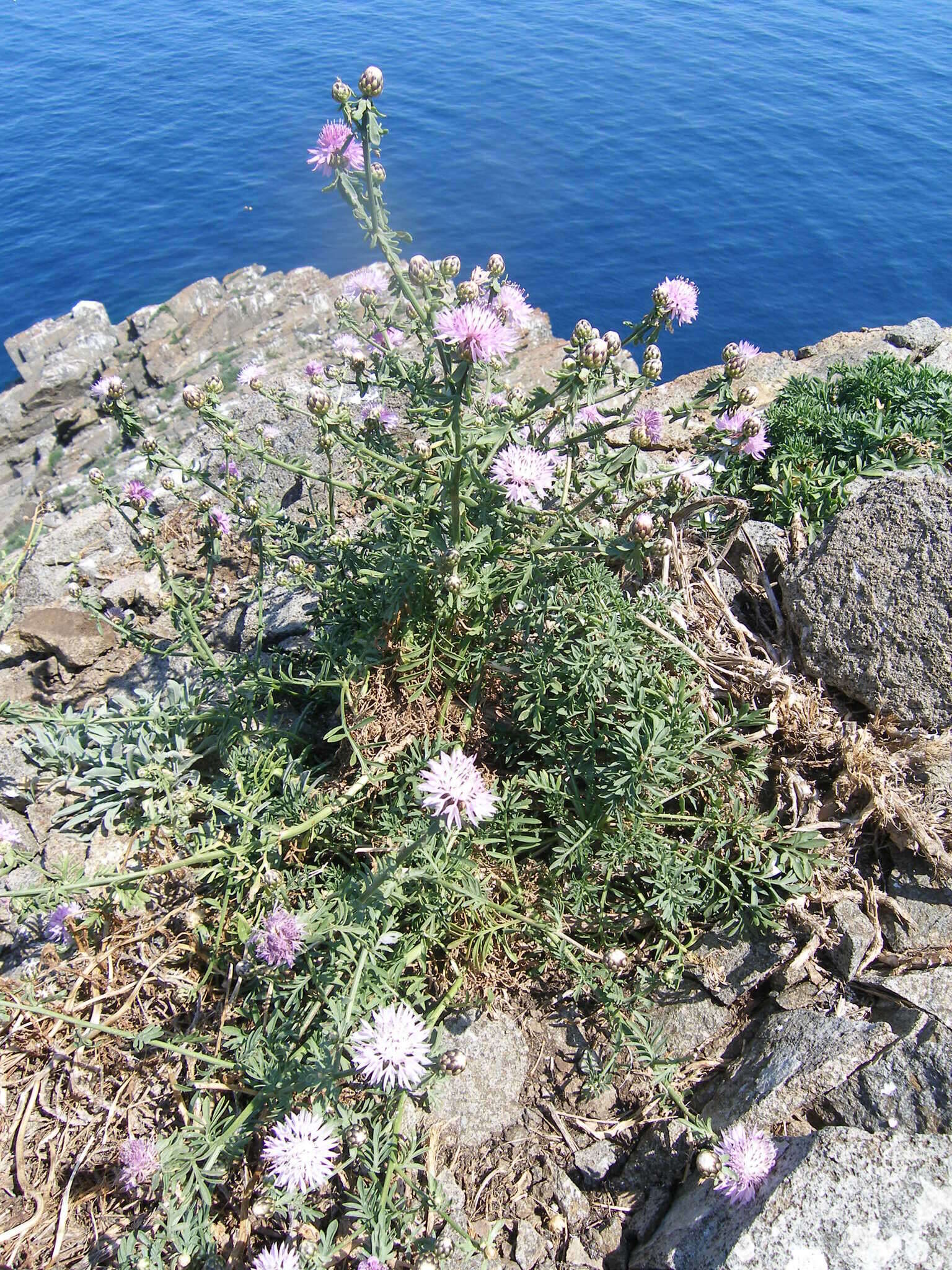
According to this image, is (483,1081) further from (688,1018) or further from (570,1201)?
(688,1018)

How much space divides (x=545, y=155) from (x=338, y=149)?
2217 cm

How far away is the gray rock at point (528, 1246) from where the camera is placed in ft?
9.07

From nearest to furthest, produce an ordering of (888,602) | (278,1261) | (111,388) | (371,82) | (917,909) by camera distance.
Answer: (278,1261) < (371,82) < (917,909) < (888,602) < (111,388)

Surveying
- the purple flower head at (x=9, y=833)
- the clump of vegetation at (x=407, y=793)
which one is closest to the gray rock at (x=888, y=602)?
the clump of vegetation at (x=407, y=793)

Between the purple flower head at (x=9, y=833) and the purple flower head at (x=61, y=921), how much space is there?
36cm

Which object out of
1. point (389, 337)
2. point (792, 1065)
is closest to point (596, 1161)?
point (792, 1065)

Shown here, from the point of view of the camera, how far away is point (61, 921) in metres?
3.46

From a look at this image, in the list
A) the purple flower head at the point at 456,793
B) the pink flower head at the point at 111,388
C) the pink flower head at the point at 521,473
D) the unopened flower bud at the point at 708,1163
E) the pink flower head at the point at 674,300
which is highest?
the pink flower head at the point at 674,300

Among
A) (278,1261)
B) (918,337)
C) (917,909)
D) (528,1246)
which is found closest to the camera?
(278,1261)

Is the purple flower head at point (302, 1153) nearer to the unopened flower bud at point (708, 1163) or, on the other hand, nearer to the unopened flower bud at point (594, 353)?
the unopened flower bud at point (708, 1163)

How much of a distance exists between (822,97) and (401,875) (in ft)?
91.5

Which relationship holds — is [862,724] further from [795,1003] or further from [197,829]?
[197,829]

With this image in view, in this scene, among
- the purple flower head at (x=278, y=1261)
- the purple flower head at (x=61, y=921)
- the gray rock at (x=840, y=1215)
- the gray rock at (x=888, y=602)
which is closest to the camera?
the gray rock at (x=840, y=1215)

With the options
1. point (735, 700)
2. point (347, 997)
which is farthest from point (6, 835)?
point (735, 700)
